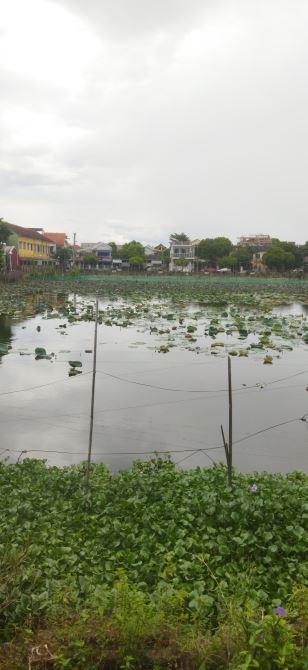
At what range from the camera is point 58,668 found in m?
3.56

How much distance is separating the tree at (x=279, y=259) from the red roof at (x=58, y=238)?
38439 millimetres

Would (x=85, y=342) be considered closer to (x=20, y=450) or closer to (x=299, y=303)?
(x=20, y=450)

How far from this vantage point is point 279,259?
Result: 76.3 meters

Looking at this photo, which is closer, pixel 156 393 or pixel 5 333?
pixel 156 393

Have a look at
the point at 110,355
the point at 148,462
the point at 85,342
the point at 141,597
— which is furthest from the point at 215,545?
the point at 85,342

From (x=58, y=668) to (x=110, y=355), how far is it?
45.2 ft

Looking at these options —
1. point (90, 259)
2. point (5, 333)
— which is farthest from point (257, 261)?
point (5, 333)

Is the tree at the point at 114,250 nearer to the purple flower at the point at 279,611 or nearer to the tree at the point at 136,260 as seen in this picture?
the tree at the point at 136,260

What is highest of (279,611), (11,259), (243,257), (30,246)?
(243,257)

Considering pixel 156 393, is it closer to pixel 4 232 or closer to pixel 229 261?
pixel 4 232

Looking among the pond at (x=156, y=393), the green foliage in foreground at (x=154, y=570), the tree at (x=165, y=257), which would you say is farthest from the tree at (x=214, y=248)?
Result: the green foliage in foreground at (x=154, y=570)

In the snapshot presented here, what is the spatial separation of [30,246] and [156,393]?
67.1 metres

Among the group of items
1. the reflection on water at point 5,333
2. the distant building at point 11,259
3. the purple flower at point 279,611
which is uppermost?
the distant building at point 11,259

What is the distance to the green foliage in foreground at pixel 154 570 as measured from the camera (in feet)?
11.8
